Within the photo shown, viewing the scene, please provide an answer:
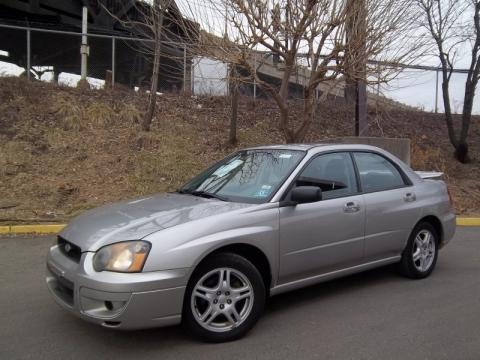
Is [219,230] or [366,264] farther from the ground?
[219,230]

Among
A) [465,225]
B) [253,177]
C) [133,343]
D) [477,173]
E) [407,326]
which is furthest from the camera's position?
[477,173]

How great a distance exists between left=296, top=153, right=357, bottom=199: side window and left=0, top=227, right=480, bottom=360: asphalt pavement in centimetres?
105

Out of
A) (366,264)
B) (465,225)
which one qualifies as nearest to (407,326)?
(366,264)

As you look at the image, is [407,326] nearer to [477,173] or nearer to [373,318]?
[373,318]

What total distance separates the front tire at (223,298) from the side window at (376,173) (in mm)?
1765

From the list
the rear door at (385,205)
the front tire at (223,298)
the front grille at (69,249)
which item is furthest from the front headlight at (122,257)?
the rear door at (385,205)

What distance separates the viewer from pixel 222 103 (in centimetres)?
1530

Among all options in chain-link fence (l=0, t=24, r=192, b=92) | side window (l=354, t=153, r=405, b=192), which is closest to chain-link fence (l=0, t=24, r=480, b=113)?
chain-link fence (l=0, t=24, r=192, b=92)

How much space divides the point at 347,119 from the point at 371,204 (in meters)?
10.8

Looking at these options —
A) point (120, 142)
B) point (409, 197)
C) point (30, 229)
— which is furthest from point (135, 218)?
point (120, 142)

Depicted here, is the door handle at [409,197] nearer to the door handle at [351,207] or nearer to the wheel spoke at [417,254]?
the wheel spoke at [417,254]

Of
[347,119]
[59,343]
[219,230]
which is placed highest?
[347,119]

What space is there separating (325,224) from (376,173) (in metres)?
1.14

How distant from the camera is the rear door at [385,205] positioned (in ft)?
16.9
